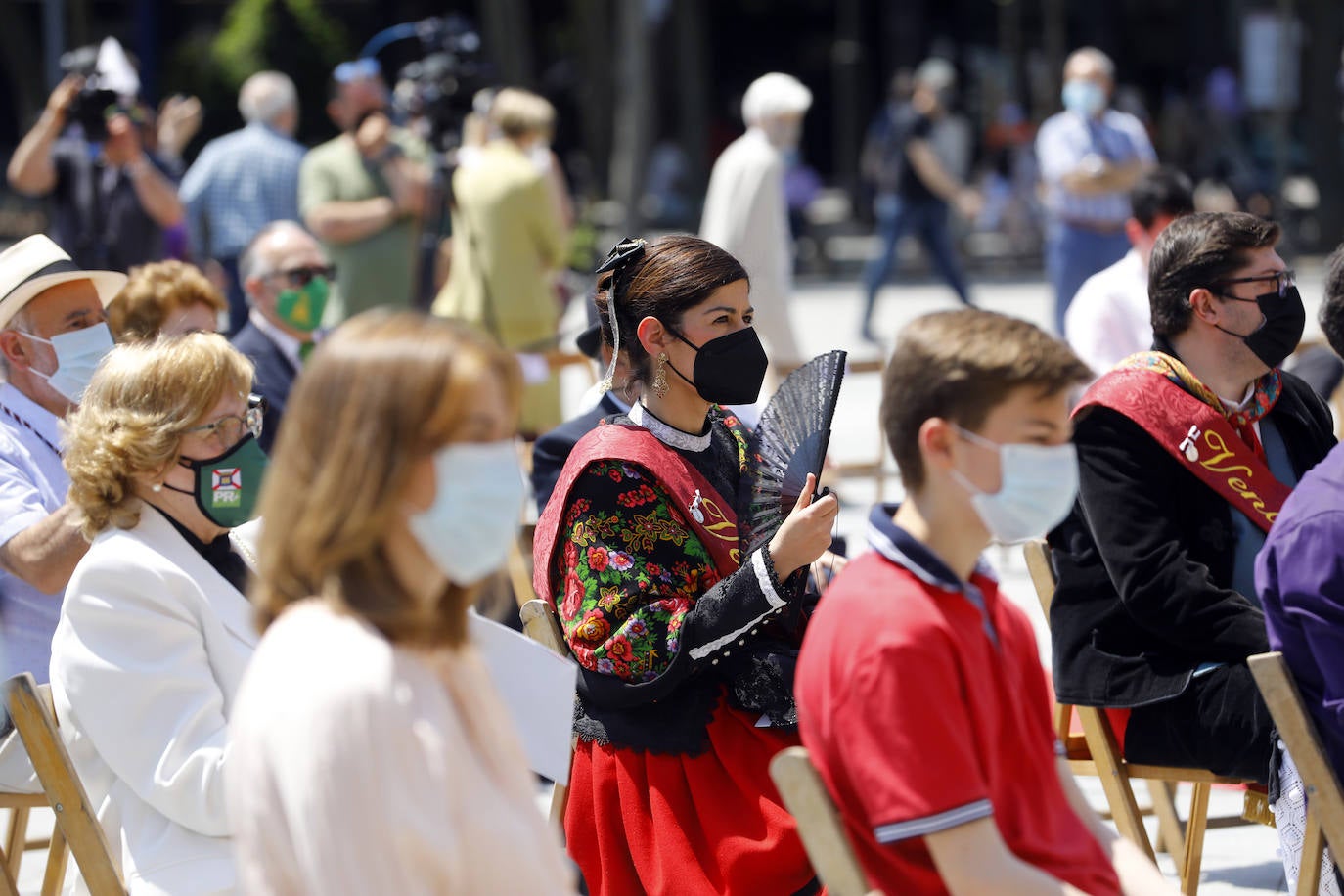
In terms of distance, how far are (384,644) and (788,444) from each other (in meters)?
1.52

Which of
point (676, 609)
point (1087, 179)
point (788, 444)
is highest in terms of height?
point (788, 444)

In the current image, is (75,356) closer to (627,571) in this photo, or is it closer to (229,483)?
(229,483)

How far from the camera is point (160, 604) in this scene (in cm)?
269

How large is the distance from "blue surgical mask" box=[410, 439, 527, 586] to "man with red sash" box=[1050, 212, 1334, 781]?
1.79 metres

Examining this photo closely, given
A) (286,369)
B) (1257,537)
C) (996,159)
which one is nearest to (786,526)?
(1257,537)

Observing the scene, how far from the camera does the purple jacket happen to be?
279cm

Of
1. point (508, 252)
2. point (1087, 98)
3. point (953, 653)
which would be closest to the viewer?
point (953, 653)

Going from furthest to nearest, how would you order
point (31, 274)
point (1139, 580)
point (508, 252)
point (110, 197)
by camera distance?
point (508, 252), point (110, 197), point (31, 274), point (1139, 580)

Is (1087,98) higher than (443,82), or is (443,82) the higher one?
(443,82)

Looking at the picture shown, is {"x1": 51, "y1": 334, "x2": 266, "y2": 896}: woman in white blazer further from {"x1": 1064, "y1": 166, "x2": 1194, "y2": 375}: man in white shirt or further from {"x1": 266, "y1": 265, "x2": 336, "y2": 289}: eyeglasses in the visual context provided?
{"x1": 1064, "y1": 166, "x2": 1194, "y2": 375}: man in white shirt

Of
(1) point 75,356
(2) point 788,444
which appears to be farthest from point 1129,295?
(1) point 75,356

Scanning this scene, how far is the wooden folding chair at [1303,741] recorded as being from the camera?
2.74 m

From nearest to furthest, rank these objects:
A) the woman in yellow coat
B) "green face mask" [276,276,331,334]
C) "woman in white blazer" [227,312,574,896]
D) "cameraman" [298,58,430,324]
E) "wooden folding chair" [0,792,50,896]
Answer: "woman in white blazer" [227,312,574,896] → "wooden folding chair" [0,792,50,896] → "green face mask" [276,276,331,334] → "cameraman" [298,58,430,324] → the woman in yellow coat

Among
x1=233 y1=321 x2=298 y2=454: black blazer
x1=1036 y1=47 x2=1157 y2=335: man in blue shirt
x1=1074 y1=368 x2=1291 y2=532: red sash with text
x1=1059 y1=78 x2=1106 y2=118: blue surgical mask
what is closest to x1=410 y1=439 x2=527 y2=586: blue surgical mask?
x1=1074 y1=368 x2=1291 y2=532: red sash with text
